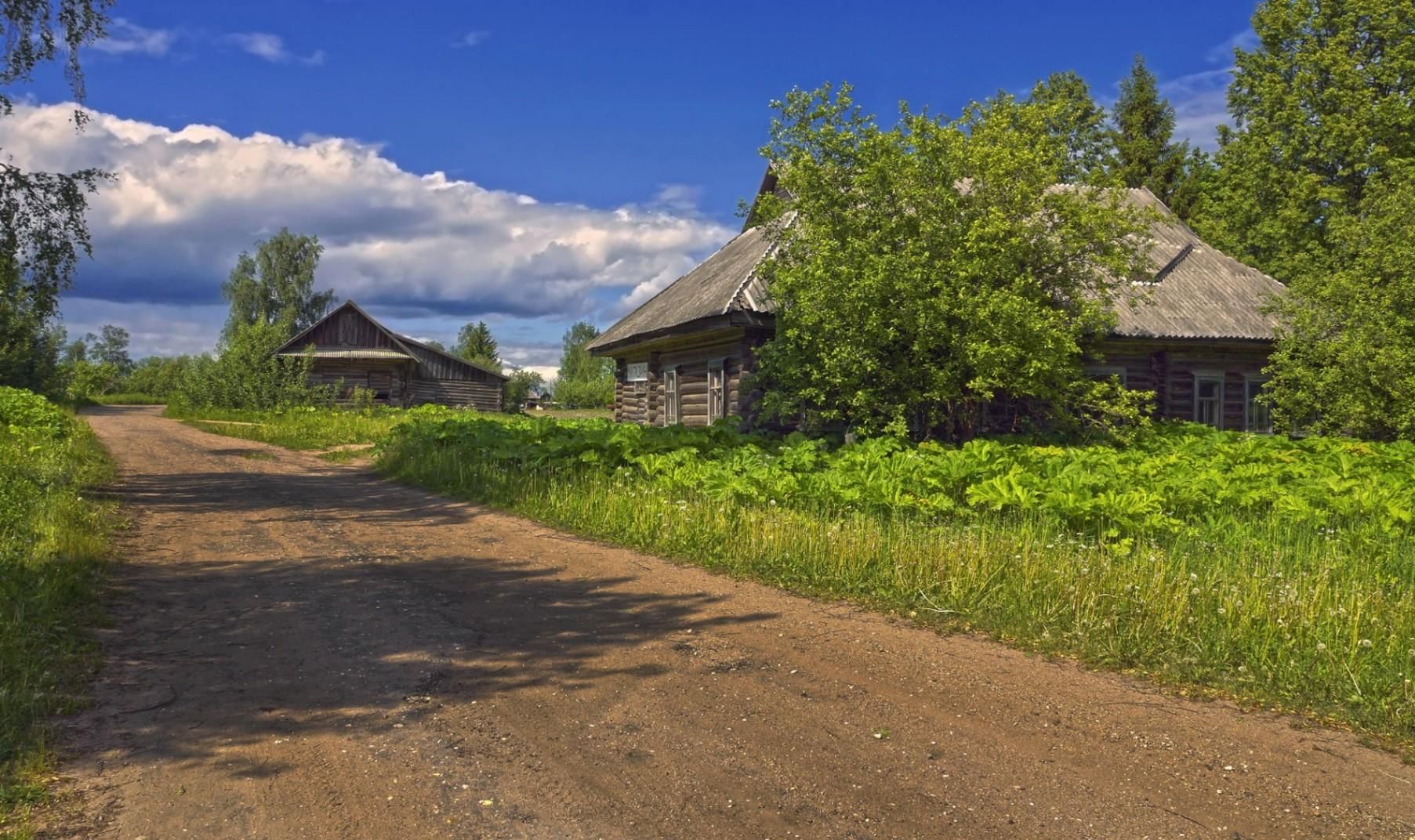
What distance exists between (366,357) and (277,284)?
104 ft

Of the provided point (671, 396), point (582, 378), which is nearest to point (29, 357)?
point (671, 396)

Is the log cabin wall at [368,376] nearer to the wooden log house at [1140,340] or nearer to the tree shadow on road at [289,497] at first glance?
the wooden log house at [1140,340]

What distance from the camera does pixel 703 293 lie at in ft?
62.3

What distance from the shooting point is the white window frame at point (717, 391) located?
60.1 ft

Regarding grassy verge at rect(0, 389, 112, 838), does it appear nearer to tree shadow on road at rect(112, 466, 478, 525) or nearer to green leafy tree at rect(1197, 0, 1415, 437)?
tree shadow on road at rect(112, 466, 478, 525)

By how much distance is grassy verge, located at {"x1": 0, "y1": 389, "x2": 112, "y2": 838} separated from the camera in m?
3.95

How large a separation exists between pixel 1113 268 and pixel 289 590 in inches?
498

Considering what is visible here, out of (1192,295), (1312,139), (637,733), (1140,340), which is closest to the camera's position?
(637,733)

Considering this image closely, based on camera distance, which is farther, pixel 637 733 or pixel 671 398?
pixel 671 398

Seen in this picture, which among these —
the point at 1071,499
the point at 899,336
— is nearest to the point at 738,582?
the point at 1071,499

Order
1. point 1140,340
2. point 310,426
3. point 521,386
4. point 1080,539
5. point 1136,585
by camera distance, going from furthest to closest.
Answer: point 521,386 < point 310,426 < point 1140,340 < point 1080,539 < point 1136,585

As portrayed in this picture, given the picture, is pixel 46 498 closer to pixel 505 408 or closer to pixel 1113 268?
pixel 1113 268

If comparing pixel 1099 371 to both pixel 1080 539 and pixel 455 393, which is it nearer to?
pixel 1080 539

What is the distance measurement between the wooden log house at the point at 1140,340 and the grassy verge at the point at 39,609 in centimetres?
979
